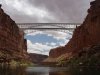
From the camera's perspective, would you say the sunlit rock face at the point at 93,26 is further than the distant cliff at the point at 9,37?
No

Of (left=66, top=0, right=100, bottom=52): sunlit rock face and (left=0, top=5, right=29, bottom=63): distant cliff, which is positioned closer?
(left=66, top=0, right=100, bottom=52): sunlit rock face

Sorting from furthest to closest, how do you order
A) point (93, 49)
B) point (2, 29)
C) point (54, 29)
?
point (54, 29)
point (2, 29)
point (93, 49)

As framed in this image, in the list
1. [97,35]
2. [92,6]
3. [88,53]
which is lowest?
[88,53]

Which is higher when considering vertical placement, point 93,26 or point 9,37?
point 93,26

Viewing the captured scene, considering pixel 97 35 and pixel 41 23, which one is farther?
pixel 41 23

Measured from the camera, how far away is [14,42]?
16288cm

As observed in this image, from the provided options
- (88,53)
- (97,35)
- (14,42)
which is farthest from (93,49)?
(14,42)

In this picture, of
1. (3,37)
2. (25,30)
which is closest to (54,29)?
(25,30)

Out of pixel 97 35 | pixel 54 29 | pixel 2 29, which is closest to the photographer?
pixel 97 35

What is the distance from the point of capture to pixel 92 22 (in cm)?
12700

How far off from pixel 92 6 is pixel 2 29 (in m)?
42.0

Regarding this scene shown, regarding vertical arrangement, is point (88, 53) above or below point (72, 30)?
below

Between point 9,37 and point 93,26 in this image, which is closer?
point 93,26

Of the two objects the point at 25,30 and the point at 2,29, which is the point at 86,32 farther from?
the point at 25,30
